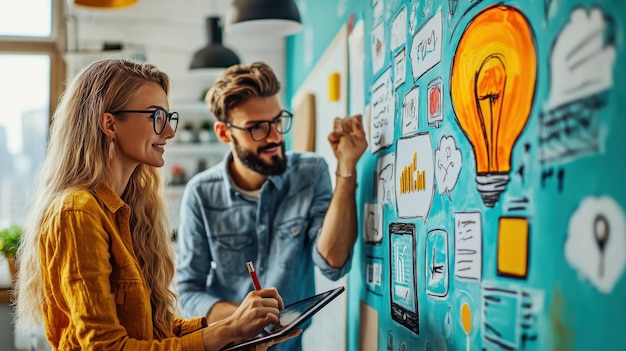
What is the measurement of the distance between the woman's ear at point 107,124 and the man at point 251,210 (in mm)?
617

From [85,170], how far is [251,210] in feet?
2.53

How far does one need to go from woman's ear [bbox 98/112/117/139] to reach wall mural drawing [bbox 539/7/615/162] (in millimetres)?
919

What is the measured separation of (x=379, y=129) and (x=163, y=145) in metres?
0.57

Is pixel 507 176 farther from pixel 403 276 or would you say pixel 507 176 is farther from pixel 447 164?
pixel 403 276

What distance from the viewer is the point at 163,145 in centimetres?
156

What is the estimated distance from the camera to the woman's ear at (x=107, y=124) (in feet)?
4.76

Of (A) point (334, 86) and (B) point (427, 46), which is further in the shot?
(A) point (334, 86)

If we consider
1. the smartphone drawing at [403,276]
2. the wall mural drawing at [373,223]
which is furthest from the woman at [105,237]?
the wall mural drawing at [373,223]

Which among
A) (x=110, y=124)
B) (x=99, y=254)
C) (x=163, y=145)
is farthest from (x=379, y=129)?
(x=99, y=254)

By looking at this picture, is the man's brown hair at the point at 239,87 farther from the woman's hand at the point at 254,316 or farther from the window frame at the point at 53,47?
the window frame at the point at 53,47

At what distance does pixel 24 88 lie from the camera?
474cm

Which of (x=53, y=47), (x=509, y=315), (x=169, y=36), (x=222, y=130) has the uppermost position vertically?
(x=169, y=36)

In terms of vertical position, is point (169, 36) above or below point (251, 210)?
above

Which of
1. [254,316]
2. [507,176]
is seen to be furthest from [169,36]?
[507,176]
